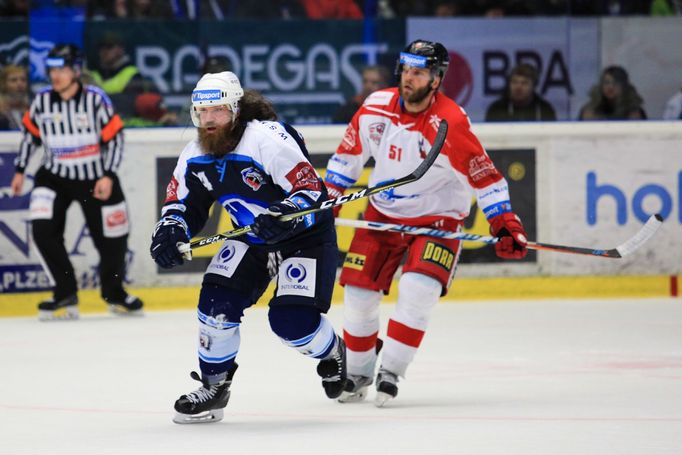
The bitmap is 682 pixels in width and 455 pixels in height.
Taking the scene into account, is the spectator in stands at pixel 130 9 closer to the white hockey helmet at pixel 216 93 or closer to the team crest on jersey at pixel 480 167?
the team crest on jersey at pixel 480 167

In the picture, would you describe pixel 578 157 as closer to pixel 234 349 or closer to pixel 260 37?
pixel 260 37

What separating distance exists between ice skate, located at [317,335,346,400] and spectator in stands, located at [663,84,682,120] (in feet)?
13.5

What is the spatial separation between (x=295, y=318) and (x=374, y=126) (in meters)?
0.90

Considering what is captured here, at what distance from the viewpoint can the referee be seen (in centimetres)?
719

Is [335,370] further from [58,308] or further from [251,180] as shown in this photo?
[58,308]

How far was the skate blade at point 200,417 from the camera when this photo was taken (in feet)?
14.5

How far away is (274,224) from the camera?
4191 mm

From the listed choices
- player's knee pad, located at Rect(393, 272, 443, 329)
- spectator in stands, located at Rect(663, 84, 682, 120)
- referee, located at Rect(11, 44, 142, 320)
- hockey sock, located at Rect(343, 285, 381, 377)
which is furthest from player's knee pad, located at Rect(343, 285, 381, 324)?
spectator in stands, located at Rect(663, 84, 682, 120)

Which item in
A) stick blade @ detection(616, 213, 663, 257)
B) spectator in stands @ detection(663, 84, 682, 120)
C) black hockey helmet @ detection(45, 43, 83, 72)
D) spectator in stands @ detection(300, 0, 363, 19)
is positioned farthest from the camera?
spectator in stands @ detection(300, 0, 363, 19)

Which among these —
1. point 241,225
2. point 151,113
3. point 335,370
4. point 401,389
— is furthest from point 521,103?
point 241,225

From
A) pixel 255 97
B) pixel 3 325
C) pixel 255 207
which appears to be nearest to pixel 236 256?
pixel 255 207

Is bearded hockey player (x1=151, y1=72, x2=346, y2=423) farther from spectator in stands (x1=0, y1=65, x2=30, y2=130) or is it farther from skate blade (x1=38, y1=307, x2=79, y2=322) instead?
spectator in stands (x1=0, y1=65, x2=30, y2=130)

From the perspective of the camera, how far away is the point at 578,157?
786 cm

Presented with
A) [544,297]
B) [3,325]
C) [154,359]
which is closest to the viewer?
[154,359]
